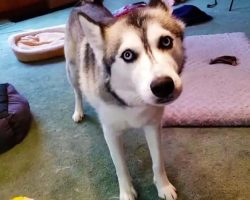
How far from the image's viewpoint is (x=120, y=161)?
1.49 meters

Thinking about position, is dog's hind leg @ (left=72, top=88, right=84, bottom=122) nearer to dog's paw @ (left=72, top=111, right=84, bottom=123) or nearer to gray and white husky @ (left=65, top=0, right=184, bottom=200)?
dog's paw @ (left=72, top=111, right=84, bottom=123)

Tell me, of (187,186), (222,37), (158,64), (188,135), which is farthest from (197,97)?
(158,64)

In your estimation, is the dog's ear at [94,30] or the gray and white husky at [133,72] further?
the dog's ear at [94,30]

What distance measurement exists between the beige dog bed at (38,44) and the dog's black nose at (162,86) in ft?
6.64

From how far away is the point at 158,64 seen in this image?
3.49ft

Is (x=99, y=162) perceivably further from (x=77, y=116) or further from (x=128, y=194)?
(x=77, y=116)

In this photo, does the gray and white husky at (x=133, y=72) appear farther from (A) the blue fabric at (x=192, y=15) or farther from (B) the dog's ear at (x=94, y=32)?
(A) the blue fabric at (x=192, y=15)

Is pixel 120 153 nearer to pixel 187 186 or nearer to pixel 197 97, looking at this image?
pixel 187 186

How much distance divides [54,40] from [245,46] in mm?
1552

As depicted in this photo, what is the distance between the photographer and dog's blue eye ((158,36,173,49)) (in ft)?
3.63

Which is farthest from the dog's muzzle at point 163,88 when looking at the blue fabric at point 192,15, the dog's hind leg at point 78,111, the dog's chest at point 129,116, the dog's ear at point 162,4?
the blue fabric at point 192,15

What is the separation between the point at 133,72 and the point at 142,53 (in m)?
0.06

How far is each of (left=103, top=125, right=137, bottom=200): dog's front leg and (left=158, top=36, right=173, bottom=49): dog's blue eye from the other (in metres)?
0.44

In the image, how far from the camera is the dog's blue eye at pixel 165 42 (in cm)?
111
